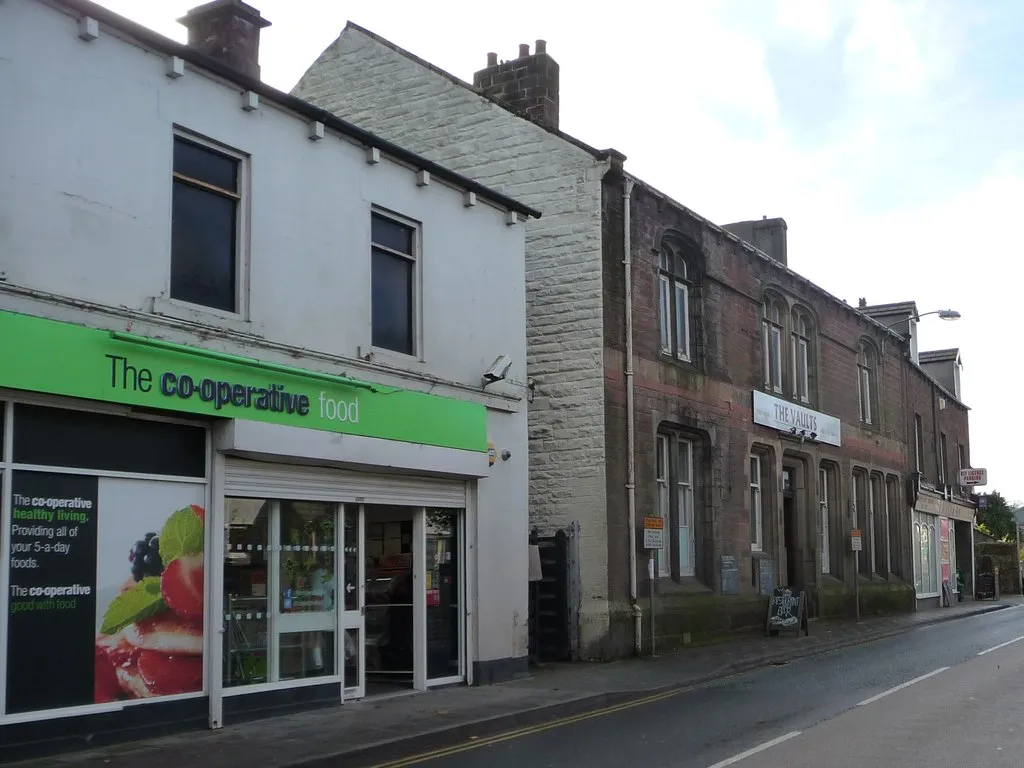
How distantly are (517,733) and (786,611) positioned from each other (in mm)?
12975

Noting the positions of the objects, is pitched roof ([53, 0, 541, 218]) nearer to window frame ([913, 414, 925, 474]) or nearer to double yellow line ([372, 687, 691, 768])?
double yellow line ([372, 687, 691, 768])

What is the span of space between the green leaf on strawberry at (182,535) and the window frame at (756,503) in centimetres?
1641

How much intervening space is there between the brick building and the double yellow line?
14.0ft

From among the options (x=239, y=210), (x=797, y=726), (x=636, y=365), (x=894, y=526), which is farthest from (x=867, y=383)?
(x=239, y=210)

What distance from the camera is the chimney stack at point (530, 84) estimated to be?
865 inches

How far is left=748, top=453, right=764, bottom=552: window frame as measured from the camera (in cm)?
2606

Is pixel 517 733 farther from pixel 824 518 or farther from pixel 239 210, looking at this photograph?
pixel 824 518

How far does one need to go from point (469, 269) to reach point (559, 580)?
6000mm

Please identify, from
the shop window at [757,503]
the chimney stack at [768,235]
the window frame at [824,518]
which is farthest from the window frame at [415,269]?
the window frame at [824,518]

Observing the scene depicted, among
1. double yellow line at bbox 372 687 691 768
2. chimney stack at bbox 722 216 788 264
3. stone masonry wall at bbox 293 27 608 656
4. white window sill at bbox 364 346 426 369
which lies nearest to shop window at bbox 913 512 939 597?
chimney stack at bbox 722 216 788 264

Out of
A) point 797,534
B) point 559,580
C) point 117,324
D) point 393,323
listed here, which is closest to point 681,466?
point 559,580

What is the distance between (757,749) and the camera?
10.4m

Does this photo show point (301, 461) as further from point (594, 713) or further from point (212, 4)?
point (212, 4)

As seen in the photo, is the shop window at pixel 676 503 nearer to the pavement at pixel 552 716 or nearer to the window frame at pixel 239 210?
the pavement at pixel 552 716
